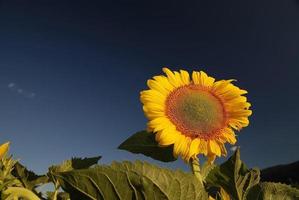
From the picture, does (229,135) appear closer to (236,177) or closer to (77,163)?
(236,177)

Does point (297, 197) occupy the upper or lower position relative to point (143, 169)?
lower

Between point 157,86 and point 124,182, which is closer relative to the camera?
point 124,182

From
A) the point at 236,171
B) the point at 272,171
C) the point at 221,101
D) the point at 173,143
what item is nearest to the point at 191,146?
the point at 173,143

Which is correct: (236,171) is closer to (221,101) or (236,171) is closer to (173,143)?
(173,143)

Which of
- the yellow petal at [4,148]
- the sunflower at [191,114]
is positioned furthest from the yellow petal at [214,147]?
the yellow petal at [4,148]

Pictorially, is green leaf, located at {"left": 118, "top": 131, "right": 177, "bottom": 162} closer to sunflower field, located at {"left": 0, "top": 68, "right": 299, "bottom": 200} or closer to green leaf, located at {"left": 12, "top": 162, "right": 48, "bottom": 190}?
sunflower field, located at {"left": 0, "top": 68, "right": 299, "bottom": 200}

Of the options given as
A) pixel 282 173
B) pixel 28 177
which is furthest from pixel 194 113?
pixel 282 173
